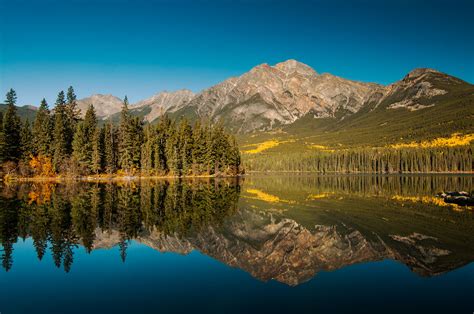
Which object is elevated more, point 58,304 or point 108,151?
point 108,151

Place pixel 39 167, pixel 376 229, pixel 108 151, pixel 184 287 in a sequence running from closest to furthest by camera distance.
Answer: pixel 184 287
pixel 376 229
pixel 39 167
pixel 108 151

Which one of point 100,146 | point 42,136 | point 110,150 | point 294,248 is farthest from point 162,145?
point 294,248

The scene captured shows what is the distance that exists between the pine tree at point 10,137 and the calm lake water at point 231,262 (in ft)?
224

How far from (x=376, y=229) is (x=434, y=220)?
26.2ft

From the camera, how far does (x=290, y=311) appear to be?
12.4m

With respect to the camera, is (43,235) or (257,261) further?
(43,235)

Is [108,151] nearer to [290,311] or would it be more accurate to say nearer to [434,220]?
[434,220]

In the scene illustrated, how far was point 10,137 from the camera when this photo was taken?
92.1 m

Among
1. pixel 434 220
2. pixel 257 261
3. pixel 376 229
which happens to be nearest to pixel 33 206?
pixel 257 261

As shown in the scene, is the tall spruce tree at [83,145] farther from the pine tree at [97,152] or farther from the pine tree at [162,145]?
the pine tree at [162,145]

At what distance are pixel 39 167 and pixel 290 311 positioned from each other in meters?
98.0

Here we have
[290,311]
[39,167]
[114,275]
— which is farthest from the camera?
[39,167]

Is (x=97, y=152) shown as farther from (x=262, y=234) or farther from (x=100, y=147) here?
(x=262, y=234)

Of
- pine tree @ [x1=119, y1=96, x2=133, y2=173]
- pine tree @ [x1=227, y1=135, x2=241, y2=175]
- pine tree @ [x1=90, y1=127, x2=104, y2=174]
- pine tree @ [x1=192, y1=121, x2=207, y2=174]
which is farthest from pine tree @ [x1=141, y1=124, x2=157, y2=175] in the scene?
pine tree @ [x1=227, y1=135, x2=241, y2=175]
